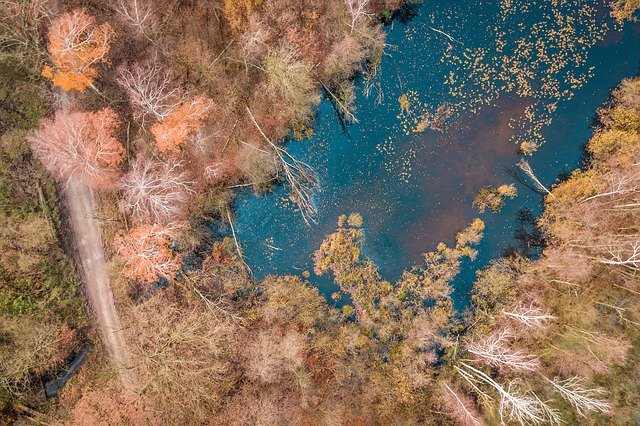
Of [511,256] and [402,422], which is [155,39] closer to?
[511,256]

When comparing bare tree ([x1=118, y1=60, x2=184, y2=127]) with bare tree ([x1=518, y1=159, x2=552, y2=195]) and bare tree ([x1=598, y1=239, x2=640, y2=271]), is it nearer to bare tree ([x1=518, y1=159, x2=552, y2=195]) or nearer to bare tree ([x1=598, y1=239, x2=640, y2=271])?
bare tree ([x1=518, y1=159, x2=552, y2=195])

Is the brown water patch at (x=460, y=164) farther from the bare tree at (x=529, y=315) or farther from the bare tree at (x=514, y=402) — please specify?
the bare tree at (x=514, y=402)

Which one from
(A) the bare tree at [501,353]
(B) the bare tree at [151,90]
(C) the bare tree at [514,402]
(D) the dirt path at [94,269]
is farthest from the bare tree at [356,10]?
(C) the bare tree at [514,402]

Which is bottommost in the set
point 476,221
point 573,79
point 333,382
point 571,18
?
point 333,382

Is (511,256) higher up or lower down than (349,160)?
lower down

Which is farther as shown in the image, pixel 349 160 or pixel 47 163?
pixel 349 160

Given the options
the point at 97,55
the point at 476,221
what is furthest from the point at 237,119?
the point at 476,221

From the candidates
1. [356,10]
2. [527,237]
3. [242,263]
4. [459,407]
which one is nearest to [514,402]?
[459,407]
